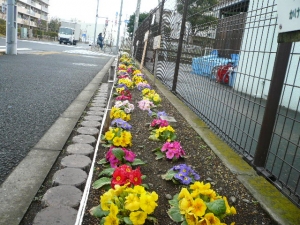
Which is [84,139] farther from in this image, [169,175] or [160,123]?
[169,175]

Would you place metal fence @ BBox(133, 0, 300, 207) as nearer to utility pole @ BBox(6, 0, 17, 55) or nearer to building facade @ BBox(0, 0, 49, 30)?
utility pole @ BBox(6, 0, 17, 55)

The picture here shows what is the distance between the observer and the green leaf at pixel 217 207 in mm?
1325

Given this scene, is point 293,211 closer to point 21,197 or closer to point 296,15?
point 296,15

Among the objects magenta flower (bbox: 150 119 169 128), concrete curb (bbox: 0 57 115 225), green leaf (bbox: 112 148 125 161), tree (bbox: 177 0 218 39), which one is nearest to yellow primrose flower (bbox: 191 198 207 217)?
green leaf (bbox: 112 148 125 161)

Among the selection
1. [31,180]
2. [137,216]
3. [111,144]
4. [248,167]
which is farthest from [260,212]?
[31,180]

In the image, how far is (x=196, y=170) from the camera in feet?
6.93

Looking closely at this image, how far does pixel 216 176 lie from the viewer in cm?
202

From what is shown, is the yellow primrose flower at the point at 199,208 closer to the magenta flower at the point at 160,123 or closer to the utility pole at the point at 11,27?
the magenta flower at the point at 160,123

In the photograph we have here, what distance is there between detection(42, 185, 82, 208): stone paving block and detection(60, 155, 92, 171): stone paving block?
289 mm

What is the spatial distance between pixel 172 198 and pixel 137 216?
418 millimetres

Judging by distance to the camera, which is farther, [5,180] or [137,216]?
[5,180]

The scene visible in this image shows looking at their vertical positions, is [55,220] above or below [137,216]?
below

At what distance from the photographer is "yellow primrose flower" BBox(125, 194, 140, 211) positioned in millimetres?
1330

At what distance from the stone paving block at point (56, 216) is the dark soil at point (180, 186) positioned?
6cm
